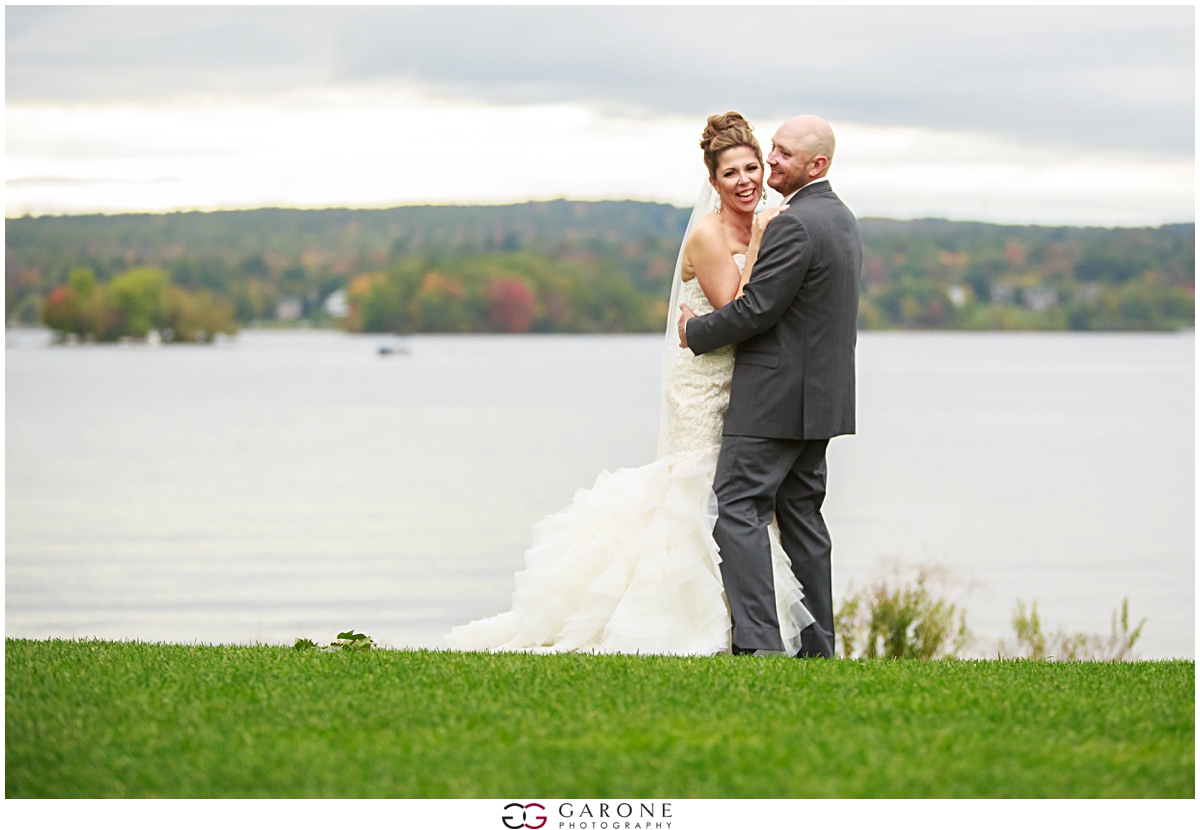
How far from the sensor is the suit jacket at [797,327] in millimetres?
5812

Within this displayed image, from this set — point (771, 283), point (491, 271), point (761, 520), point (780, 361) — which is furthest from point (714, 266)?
point (491, 271)

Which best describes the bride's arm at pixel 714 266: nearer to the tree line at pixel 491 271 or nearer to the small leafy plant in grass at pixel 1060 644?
the small leafy plant in grass at pixel 1060 644

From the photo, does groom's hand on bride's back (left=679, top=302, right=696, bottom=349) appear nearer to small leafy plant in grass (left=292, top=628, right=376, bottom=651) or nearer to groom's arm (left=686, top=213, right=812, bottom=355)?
groom's arm (left=686, top=213, right=812, bottom=355)

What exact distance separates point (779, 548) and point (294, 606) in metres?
11.2

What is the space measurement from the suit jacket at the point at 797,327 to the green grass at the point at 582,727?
1.16 metres

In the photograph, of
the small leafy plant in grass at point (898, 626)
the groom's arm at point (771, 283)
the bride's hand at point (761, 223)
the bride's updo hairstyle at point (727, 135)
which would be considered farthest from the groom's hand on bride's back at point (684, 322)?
the small leafy plant in grass at point (898, 626)

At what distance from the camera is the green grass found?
12.1 ft

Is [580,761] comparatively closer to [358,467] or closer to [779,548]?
[779,548]

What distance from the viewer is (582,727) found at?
4199 mm

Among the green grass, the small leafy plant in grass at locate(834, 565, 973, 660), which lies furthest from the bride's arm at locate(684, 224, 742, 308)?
the small leafy plant in grass at locate(834, 565, 973, 660)

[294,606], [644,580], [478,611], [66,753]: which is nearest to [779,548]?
[644,580]
